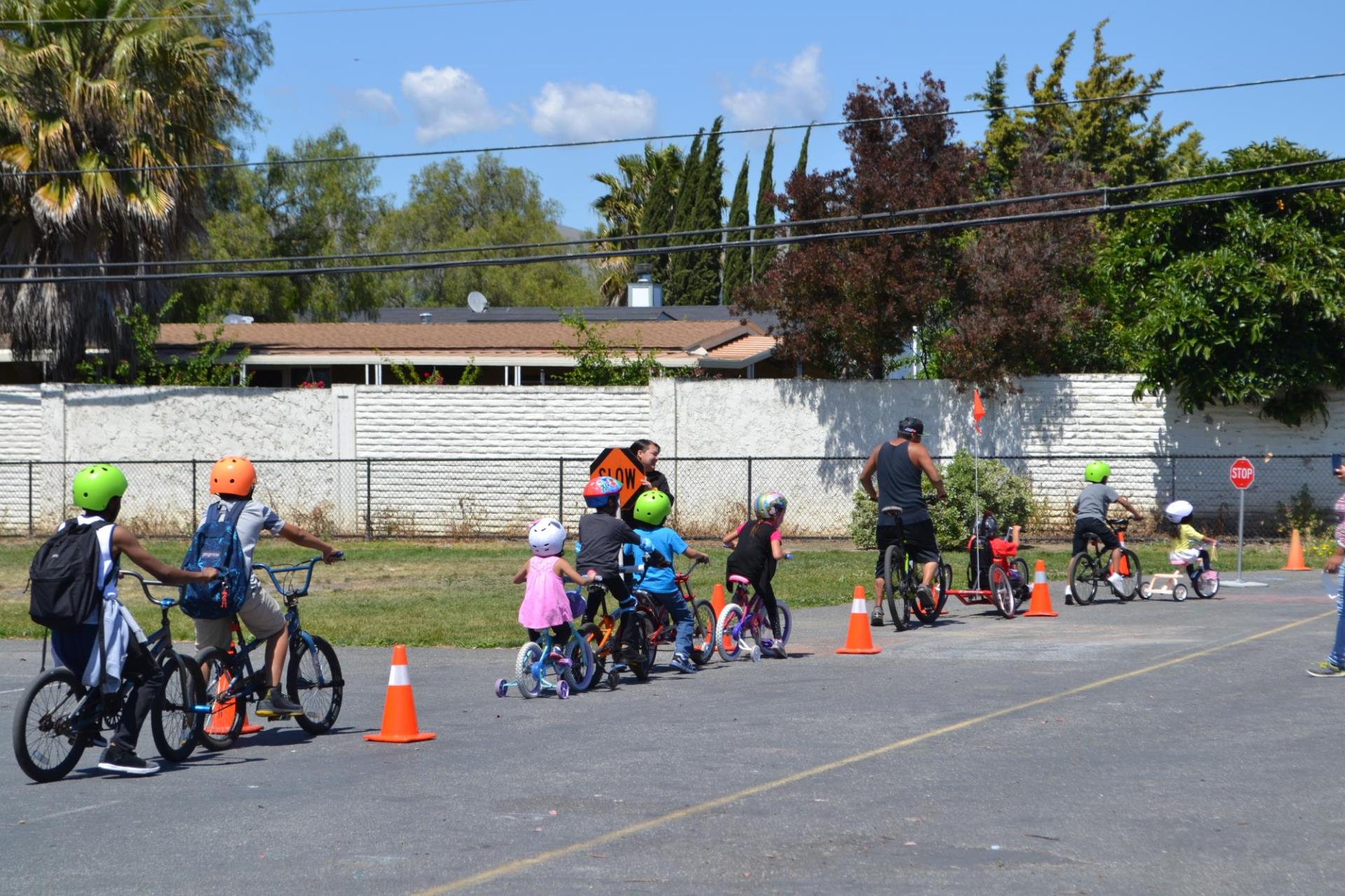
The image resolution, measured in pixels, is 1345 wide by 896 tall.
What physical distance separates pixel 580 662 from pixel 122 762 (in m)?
3.90

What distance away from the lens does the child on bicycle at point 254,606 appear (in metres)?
9.41

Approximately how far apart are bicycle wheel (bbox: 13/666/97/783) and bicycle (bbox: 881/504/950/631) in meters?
8.71

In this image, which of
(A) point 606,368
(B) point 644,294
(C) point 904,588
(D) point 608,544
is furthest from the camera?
(B) point 644,294

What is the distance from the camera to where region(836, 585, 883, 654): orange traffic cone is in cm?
1367

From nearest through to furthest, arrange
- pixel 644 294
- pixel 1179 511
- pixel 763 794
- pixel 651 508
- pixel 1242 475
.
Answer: pixel 763 794 < pixel 651 508 < pixel 1179 511 < pixel 1242 475 < pixel 644 294

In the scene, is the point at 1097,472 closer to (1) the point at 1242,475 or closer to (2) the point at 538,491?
(1) the point at 1242,475

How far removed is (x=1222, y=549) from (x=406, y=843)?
2134 centimetres

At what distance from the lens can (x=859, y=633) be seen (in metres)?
13.8

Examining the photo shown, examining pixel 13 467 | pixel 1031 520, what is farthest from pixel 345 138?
pixel 1031 520

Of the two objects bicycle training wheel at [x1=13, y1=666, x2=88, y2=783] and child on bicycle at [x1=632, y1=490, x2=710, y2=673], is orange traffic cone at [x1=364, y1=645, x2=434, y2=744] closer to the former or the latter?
bicycle training wheel at [x1=13, y1=666, x2=88, y2=783]

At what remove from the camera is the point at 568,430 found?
2959 centimetres

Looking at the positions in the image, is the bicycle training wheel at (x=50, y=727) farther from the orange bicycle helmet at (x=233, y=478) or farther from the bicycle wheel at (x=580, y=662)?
the bicycle wheel at (x=580, y=662)

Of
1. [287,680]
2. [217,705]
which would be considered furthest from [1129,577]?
[217,705]

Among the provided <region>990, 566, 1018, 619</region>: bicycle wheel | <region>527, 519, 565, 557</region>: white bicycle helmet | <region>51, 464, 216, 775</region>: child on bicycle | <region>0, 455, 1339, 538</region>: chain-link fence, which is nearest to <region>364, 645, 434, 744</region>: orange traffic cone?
<region>51, 464, 216, 775</region>: child on bicycle
